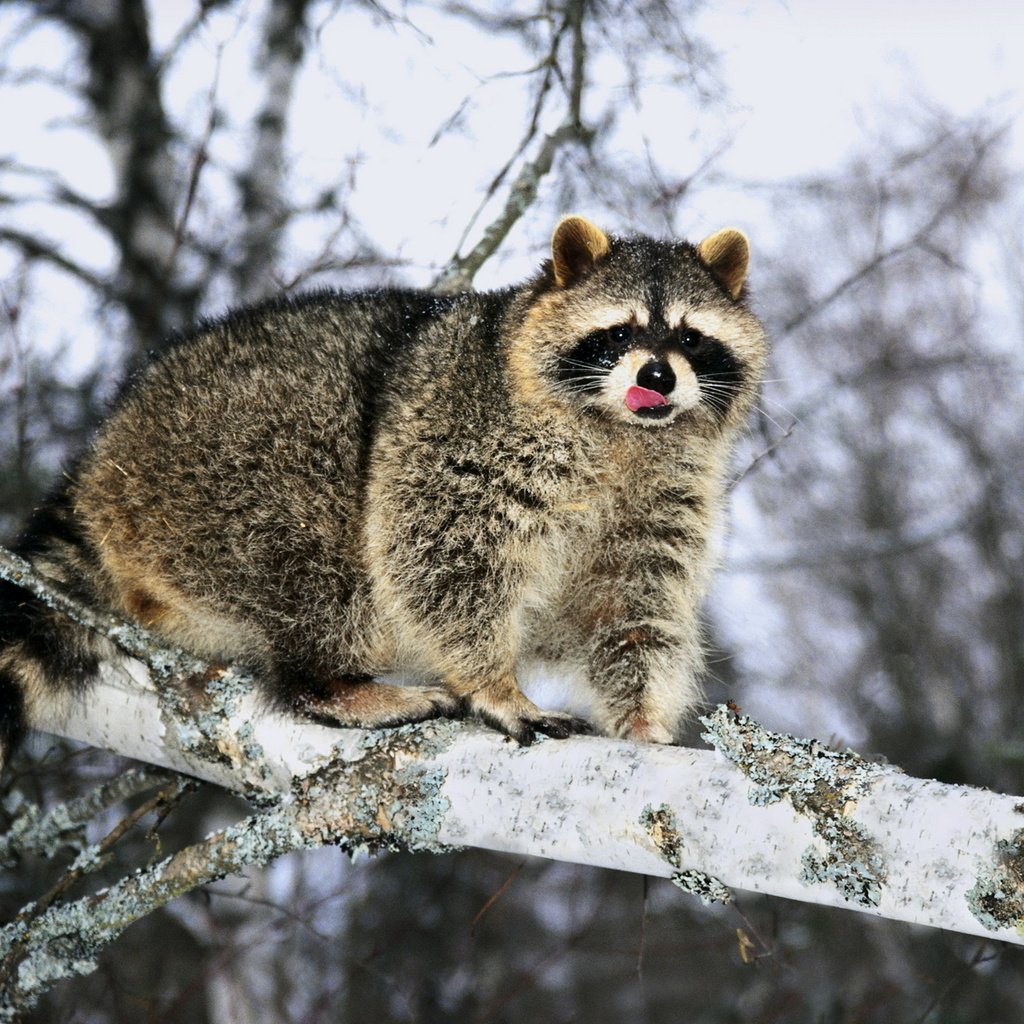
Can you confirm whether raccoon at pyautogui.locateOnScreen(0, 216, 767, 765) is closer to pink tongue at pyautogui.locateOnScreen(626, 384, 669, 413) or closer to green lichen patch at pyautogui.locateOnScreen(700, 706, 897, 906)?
pink tongue at pyautogui.locateOnScreen(626, 384, 669, 413)

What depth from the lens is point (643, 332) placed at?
3.29m

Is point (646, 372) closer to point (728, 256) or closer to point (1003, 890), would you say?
point (728, 256)

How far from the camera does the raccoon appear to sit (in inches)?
128

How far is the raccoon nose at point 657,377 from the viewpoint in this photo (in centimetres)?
312

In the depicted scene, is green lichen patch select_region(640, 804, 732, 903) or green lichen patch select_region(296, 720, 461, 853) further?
green lichen patch select_region(296, 720, 461, 853)

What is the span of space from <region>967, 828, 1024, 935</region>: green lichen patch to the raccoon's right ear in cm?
213

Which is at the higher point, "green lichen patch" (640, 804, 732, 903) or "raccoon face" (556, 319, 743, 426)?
"raccoon face" (556, 319, 743, 426)

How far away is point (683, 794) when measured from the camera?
2242mm

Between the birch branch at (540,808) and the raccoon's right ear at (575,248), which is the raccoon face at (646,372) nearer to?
the raccoon's right ear at (575,248)

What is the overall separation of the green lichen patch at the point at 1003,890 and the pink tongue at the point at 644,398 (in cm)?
160

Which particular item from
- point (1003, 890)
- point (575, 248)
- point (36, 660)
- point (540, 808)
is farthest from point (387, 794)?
point (575, 248)

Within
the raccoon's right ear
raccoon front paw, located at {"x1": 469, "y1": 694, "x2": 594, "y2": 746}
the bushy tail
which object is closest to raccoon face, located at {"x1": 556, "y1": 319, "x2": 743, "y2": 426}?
→ the raccoon's right ear

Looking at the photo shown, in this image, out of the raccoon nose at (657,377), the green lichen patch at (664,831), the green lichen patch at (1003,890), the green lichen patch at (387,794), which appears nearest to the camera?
the green lichen patch at (1003,890)

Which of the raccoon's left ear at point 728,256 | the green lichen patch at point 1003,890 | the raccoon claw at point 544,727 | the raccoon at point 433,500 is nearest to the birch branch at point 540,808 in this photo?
the green lichen patch at point 1003,890
